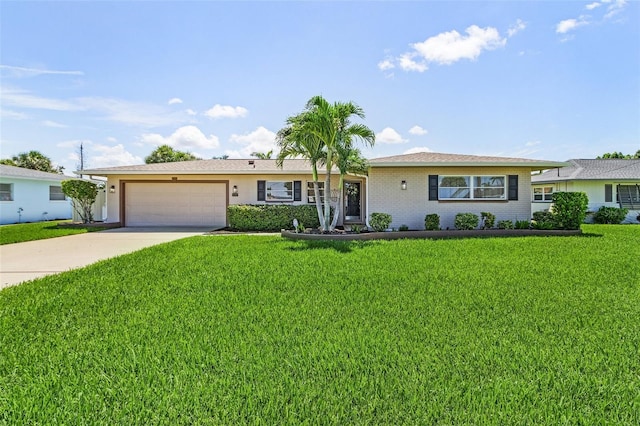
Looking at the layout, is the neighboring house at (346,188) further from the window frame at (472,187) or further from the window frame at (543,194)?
the window frame at (543,194)

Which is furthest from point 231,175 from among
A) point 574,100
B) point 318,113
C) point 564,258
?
point 574,100

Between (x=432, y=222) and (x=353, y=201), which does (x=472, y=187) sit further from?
(x=353, y=201)

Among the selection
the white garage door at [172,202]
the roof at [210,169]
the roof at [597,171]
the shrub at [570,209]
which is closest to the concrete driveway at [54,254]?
the roof at [210,169]

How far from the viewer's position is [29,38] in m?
11.4

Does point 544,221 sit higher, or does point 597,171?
point 597,171

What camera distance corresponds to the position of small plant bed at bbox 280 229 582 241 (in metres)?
10.9

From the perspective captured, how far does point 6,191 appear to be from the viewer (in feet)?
58.7

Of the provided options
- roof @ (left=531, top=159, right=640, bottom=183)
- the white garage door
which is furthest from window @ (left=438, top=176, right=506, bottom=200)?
the white garage door

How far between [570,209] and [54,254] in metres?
16.5

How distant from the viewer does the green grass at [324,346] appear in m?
2.38

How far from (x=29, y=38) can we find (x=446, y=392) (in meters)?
15.9

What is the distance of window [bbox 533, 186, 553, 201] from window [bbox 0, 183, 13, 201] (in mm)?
31620

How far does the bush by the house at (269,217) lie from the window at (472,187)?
5.53 meters

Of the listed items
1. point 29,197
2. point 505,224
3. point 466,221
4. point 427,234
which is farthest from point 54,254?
point 505,224
